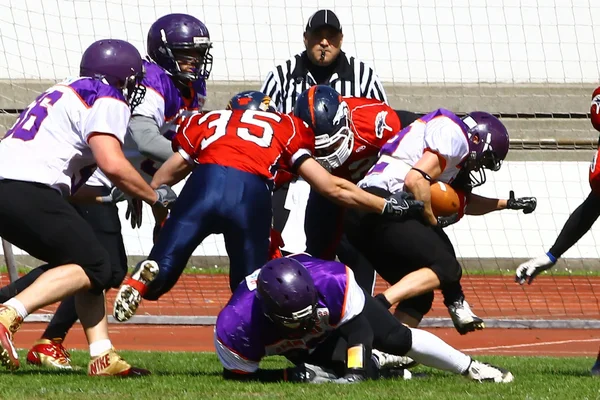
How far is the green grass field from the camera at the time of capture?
4930mm

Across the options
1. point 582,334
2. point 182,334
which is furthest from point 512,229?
point 182,334

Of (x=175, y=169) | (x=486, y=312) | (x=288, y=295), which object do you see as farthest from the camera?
(x=486, y=312)

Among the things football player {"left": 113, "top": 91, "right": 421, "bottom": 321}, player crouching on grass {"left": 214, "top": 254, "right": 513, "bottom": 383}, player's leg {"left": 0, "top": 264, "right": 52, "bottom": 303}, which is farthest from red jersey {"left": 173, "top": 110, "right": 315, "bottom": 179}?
player's leg {"left": 0, "top": 264, "right": 52, "bottom": 303}

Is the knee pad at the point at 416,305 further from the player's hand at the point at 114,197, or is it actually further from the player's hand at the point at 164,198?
the player's hand at the point at 114,197

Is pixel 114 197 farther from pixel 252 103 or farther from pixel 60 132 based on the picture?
pixel 252 103

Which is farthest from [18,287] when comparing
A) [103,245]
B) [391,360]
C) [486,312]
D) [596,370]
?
[486,312]

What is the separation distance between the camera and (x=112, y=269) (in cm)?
591

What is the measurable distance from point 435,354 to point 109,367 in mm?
1547

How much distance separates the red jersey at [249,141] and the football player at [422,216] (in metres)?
0.72

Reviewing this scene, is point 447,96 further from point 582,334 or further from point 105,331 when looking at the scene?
point 105,331

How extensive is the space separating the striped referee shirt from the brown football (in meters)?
1.56

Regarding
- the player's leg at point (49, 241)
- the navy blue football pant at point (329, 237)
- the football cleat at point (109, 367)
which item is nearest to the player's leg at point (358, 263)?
the navy blue football pant at point (329, 237)

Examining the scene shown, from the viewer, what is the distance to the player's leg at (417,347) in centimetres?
539

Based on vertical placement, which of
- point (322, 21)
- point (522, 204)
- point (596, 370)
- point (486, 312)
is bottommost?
point (486, 312)
